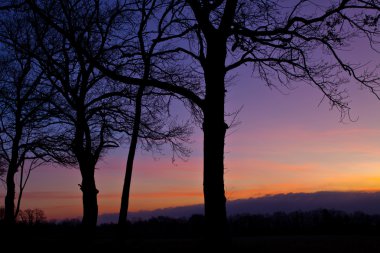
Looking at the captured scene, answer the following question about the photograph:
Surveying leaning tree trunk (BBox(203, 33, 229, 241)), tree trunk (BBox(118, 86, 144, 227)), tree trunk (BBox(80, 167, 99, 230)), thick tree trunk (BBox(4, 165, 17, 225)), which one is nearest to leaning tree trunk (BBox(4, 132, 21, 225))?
thick tree trunk (BBox(4, 165, 17, 225))

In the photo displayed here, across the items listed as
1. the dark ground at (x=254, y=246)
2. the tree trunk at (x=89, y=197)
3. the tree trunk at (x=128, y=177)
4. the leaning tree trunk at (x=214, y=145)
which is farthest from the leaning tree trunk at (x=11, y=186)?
the leaning tree trunk at (x=214, y=145)

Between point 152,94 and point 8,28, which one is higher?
point 8,28

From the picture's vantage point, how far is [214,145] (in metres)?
11.8

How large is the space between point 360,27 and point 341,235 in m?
11.3

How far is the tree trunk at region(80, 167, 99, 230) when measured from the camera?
70.1ft

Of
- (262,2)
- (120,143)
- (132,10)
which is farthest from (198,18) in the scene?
(120,143)

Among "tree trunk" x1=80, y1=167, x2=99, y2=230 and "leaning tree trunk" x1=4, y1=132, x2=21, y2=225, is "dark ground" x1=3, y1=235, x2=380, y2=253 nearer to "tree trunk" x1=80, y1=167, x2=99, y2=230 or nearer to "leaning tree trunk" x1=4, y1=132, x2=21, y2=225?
"tree trunk" x1=80, y1=167, x2=99, y2=230

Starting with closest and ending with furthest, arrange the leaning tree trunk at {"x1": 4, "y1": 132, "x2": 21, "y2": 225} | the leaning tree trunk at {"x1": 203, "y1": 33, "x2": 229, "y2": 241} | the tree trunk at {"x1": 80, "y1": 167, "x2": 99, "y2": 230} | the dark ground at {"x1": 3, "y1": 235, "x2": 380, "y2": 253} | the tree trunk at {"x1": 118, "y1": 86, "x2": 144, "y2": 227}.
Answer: the leaning tree trunk at {"x1": 203, "y1": 33, "x2": 229, "y2": 241}, the dark ground at {"x1": 3, "y1": 235, "x2": 380, "y2": 253}, the tree trunk at {"x1": 118, "y1": 86, "x2": 144, "y2": 227}, the tree trunk at {"x1": 80, "y1": 167, "x2": 99, "y2": 230}, the leaning tree trunk at {"x1": 4, "y1": 132, "x2": 21, "y2": 225}

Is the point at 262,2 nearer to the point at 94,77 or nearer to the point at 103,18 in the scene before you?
the point at 103,18

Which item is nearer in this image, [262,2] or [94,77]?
[262,2]

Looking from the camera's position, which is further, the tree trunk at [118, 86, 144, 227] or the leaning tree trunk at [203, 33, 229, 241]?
the tree trunk at [118, 86, 144, 227]

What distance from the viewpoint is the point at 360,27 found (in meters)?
13.3

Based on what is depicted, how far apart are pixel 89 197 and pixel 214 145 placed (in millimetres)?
11531

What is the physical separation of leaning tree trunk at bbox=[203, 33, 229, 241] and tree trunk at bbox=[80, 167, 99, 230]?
1099cm
